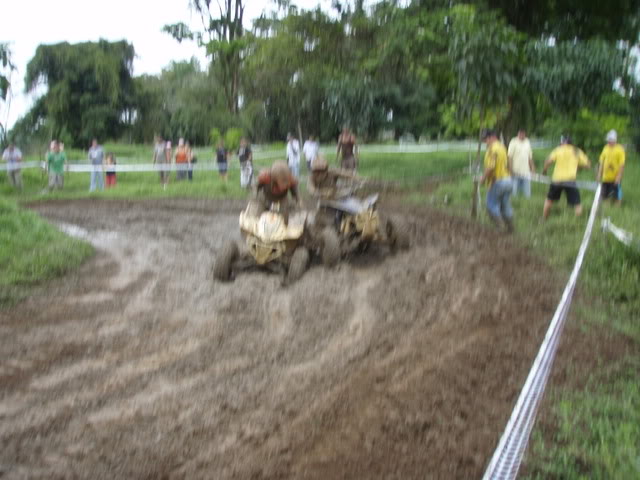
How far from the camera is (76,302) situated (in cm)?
902

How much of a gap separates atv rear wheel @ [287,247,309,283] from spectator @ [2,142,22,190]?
15.9m

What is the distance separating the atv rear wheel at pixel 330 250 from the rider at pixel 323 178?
0.93 meters

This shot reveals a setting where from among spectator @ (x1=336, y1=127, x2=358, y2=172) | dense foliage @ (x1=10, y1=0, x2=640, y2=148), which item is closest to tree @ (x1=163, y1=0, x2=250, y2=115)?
dense foliage @ (x1=10, y1=0, x2=640, y2=148)

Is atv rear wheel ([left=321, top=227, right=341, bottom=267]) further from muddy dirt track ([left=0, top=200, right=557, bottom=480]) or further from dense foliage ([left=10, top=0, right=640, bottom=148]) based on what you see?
dense foliage ([left=10, top=0, right=640, bottom=148])

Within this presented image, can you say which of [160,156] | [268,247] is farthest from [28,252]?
[160,156]

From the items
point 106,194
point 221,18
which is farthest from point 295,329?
point 221,18

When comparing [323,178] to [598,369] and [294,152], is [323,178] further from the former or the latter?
[294,152]

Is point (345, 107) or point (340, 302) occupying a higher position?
point (345, 107)

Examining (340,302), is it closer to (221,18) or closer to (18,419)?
(18,419)

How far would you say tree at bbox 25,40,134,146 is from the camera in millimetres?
37844

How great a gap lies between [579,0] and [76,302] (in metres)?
16.1

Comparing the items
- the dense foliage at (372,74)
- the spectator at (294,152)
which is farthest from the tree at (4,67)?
the spectator at (294,152)

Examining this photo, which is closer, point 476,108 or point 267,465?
point 267,465

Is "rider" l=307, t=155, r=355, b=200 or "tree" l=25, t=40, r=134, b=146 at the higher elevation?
"tree" l=25, t=40, r=134, b=146
